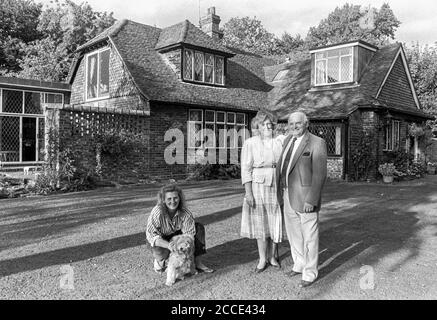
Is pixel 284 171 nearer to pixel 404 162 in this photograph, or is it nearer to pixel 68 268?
pixel 68 268

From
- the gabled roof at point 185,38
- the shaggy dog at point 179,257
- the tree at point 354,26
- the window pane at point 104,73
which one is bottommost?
the shaggy dog at point 179,257

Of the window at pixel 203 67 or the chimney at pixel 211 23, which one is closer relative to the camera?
the window at pixel 203 67

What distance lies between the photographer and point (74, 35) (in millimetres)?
31484

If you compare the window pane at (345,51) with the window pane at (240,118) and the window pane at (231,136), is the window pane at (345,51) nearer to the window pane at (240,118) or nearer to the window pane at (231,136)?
the window pane at (240,118)

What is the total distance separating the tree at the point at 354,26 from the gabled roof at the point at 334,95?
31.2 meters

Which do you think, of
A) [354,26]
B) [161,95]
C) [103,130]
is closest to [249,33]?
[354,26]

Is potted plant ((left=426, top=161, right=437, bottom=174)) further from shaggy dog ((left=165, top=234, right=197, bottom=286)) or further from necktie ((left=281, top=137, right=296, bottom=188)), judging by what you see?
shaggy dog ((left=165, top=234, right=197, bottom=286))

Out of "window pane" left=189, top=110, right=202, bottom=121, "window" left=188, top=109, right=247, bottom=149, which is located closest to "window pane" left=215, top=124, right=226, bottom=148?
"window" left=188, top=109, right=247, bottom=149

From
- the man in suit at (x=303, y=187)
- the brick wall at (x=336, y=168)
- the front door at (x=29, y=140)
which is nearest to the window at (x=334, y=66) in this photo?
the brick wall at (x=336, y=168)

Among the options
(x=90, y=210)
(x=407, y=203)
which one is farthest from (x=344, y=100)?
(x=90, y=210)

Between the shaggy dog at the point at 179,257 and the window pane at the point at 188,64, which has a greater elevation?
the window pane at the point at 188,64

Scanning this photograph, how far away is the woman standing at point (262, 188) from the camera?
4719 mm

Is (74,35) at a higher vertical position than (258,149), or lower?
higher

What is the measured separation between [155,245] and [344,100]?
15312 millimetres
